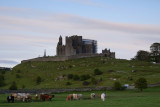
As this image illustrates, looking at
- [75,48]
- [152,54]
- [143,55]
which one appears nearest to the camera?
[152,54]

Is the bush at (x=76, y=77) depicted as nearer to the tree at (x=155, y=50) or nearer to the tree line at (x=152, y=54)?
the tree line at (x=152, y=54)

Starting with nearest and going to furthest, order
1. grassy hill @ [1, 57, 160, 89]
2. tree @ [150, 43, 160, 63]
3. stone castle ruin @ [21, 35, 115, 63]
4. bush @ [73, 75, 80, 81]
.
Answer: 1. grassy hill @ [1, 57, 160, 89]
2. bush @ [73, 75, 80, 81]
3. tree @ [150, 43, 160, 63]
4. stone castle ruin @ [21, 35, 115, 63]

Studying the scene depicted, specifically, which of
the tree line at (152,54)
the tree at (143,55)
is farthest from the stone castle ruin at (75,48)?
the tree line at (152,54)

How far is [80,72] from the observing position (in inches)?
5153

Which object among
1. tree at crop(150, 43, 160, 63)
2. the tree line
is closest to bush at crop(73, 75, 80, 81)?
the tree line

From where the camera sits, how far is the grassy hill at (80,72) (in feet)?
349

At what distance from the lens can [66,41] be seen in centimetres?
18088

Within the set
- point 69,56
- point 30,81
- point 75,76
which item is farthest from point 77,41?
point 75,76

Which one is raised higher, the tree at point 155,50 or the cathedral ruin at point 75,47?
the cathedral ruin at point 75,47

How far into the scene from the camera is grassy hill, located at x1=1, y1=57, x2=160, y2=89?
106450 millimetres

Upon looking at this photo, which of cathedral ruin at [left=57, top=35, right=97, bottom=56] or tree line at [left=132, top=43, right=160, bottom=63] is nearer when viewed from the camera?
tree line at [left=132, top=43, right=160, bottom=63]

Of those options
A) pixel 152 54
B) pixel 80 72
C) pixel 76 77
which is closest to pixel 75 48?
pixel 152 54

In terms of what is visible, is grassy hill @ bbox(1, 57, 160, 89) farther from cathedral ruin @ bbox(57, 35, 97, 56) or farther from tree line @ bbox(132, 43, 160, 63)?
tree line @ bbox(132, 43, 160, 63)

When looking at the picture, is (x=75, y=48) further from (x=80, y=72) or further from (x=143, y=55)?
(x=80, y=72)
